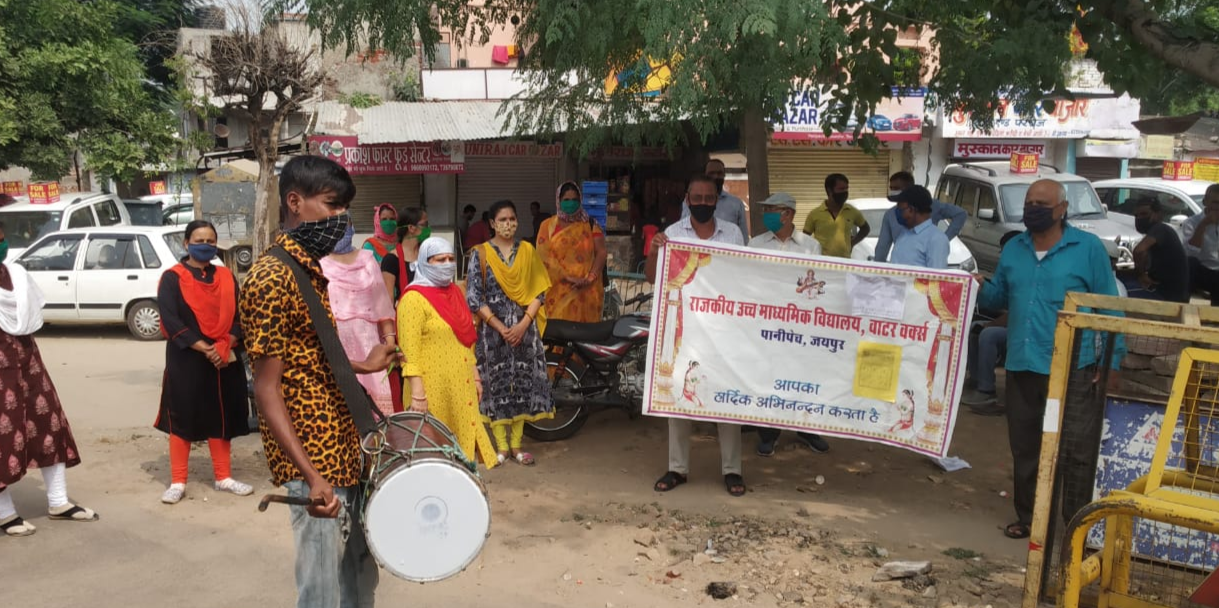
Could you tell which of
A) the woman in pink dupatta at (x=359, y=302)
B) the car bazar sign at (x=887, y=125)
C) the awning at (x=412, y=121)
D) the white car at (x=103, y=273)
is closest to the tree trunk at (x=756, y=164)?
the woman in pink dupatta at (x=359, y=302)

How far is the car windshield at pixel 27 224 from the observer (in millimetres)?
15742

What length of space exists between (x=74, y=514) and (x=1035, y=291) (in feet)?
18.7

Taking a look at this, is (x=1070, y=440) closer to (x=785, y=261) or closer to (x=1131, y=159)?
(x=785, y=261)

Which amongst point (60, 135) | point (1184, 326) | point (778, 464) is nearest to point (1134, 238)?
point (778, 464)

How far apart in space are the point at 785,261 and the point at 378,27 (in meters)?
3.11

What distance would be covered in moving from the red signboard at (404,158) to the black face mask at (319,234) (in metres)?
16.2

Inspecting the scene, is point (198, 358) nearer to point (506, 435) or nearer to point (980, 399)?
point (506, 435)

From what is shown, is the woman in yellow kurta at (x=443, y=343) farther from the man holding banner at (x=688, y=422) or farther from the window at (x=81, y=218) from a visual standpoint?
the window at (x=81, y=218)

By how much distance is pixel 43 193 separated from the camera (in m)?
16.5

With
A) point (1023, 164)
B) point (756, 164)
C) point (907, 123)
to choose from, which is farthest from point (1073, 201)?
point (756, 164)

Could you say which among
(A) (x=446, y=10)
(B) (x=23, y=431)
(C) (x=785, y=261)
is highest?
(A) (x=446, y=10)

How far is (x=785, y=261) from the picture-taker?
5992mm

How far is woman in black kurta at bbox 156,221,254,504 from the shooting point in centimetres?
614

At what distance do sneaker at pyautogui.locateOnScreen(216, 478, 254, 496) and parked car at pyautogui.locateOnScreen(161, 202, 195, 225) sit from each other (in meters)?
15.4
